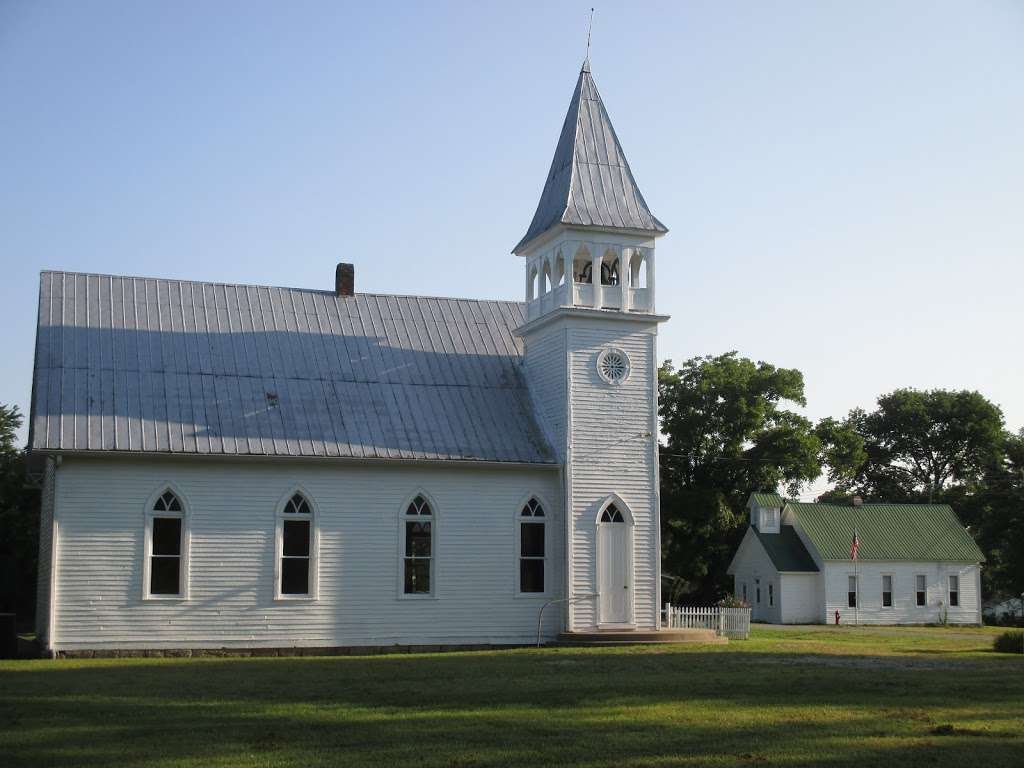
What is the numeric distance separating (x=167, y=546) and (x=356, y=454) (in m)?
5.02

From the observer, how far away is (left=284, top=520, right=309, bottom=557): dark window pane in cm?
3081

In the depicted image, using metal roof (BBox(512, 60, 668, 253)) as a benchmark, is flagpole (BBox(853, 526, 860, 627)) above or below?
below

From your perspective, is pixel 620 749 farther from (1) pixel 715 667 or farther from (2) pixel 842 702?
(1) pixel 715 667

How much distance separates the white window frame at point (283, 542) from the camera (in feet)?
100.0

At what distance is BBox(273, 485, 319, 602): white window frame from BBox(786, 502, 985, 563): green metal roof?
36.1 metres

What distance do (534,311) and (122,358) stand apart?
1155cm

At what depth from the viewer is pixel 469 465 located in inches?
1277

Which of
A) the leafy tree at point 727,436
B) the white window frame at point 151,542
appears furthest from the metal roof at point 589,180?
the leafy tree at point 727,436

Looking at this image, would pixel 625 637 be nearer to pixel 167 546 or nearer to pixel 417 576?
pixel 417 576

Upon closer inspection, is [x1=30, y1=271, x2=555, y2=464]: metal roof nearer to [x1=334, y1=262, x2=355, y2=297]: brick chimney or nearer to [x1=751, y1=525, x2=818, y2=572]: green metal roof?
[x1=334, y1=262, x2=355, y2=297]: brick chimney

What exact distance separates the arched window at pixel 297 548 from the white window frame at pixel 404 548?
2.19 metres

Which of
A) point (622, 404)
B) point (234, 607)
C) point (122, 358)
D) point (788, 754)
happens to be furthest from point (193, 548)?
point (788, 754)

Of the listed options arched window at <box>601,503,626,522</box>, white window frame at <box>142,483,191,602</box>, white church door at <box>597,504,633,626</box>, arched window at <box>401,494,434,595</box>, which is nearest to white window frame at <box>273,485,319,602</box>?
Result: white window frame at <box>142,483,191,602</box>

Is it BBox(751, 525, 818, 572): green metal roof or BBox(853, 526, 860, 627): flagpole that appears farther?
BBox(751, 525, 818, 572): green metal roof
